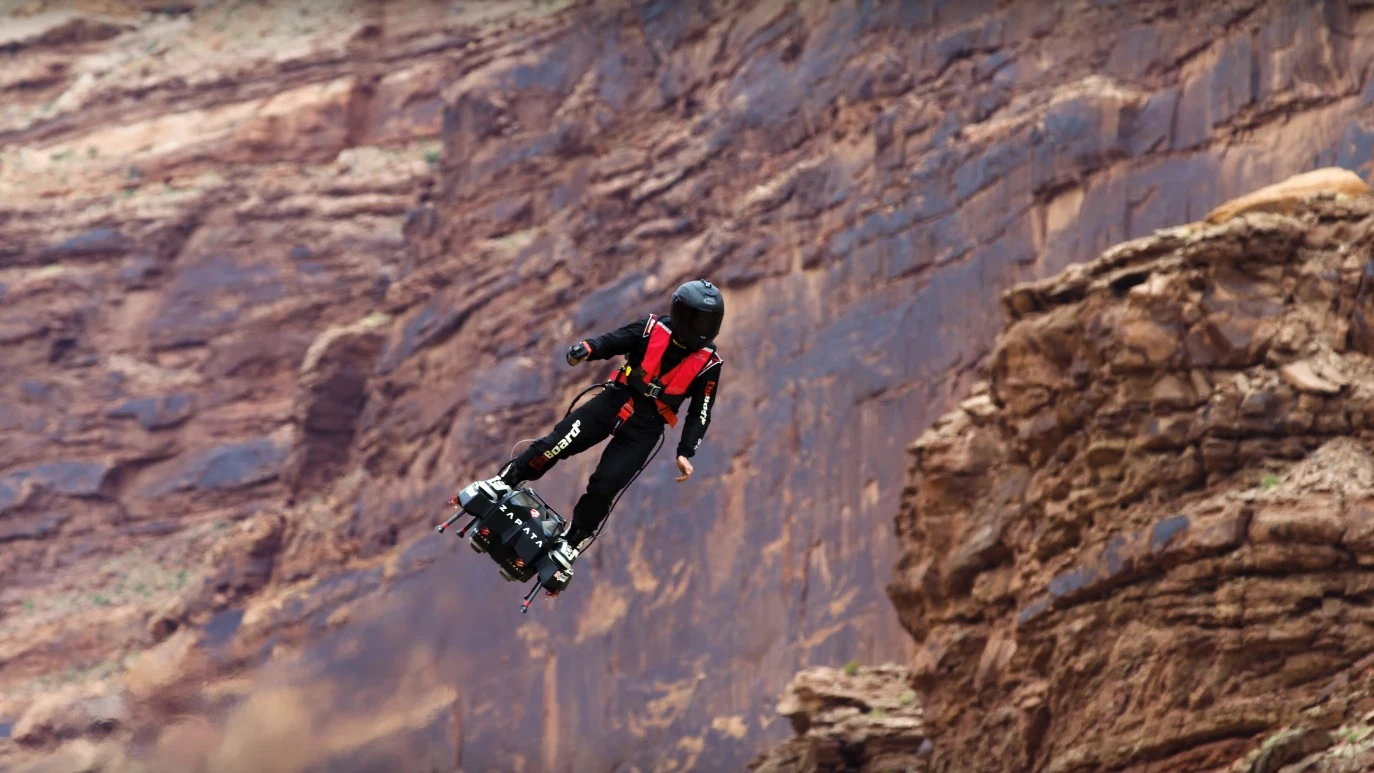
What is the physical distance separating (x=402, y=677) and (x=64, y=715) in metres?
11.2

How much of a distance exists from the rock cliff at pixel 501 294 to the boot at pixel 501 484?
34.0 m

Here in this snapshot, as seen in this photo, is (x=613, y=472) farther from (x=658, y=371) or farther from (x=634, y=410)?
(x=658, y=371)

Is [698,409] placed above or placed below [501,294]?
below

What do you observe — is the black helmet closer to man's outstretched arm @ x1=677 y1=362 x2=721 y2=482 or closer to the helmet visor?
the helmet visor

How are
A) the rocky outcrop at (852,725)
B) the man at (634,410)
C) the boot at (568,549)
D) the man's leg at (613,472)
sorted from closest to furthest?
the man at (634,410) → the boot at (568,549) → the man's leg at (613,472) → the rocky outcrop at (852,725)

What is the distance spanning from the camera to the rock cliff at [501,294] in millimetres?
57375

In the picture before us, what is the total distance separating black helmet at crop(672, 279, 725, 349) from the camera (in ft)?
65.7

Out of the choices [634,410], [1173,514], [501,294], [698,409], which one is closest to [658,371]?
[634,410]

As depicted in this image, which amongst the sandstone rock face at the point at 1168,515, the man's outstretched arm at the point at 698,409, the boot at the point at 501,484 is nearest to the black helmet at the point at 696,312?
the man's outstretched arm at the point at 698,409

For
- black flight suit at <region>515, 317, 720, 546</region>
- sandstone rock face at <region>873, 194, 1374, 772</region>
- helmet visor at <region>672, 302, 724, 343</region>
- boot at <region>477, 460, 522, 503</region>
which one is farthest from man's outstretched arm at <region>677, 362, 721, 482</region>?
sandstone rock face at <region>873, 194, 1374, 772</region>

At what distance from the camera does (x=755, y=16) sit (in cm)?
6744

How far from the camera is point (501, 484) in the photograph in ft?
67.4

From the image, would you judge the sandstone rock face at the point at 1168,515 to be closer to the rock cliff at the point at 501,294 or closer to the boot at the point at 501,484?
the boot at the point at 501,484

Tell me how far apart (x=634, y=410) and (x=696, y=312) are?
1323 mm
